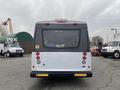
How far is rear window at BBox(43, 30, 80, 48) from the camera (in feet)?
26.2

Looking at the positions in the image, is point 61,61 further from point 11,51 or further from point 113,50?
point 11,51

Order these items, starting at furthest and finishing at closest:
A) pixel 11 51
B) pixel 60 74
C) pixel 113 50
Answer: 1. pixel 11 51
2. pixel 113 50
3. pixel 60 74

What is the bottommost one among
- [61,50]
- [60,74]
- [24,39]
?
[60,74]

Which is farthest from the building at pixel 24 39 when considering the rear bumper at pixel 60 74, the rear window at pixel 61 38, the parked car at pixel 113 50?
the rear bumper at pixel 60 74

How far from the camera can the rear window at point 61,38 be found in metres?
7.98

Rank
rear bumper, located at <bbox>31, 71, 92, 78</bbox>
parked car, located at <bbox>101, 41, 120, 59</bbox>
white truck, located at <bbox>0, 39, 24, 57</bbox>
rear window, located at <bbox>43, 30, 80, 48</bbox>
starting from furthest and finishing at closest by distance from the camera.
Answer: white truck, located at <bbox>0, 39, 24, 57</bbox>
parked car, located at <bbox>101, 41, 120, 59</bbox>
rear window, located at <bbox>43, 30, 80, 48</bbox>
rear bumper, located at <bbox>31, 71, 92, 78</bbox>

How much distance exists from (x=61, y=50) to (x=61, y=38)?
0.55 metres

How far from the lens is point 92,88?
762 cm

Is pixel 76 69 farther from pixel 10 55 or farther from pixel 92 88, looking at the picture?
pixel 10 55

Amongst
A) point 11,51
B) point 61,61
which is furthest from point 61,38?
point 11,51

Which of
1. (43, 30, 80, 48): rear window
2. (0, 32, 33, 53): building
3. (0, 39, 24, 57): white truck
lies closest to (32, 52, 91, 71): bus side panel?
(43, 30, 80, 48): rear window

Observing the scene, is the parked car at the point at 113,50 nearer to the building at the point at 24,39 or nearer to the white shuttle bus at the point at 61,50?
the white shuttle bus at the point at 61,50

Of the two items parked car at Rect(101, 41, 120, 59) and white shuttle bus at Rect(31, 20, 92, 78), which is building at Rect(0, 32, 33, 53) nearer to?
parked car at Rect(101, 41, 120, 59)

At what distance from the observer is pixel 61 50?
783cm
